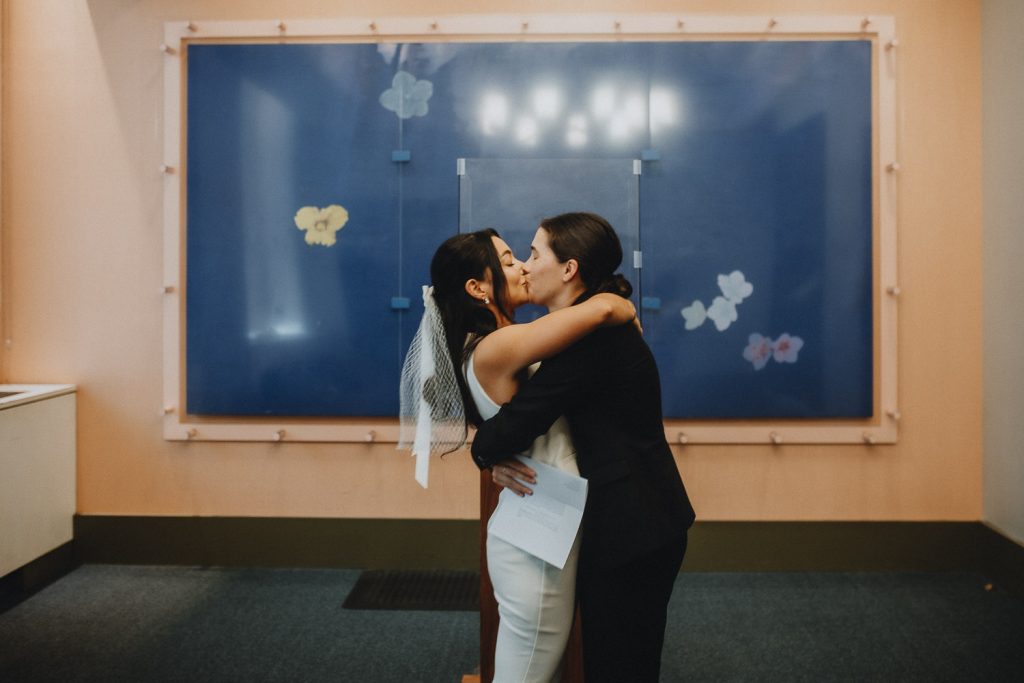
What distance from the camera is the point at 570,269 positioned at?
1.39m

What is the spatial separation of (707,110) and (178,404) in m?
2.78

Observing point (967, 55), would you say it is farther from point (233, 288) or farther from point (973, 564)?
point (233, 288)

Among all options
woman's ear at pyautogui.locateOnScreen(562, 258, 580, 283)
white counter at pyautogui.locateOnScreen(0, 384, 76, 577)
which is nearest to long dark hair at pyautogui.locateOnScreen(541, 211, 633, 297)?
woman's ear at pyautogui.locateOnScreen(562, 258, 580, 283)

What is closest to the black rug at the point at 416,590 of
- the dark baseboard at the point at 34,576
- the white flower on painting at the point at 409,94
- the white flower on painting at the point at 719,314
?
the dark baseboard at the point at 34,576

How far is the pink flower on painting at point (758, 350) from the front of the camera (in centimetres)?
305

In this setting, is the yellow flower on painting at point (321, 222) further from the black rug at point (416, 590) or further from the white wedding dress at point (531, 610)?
the white wedding dress at point (531, 610)

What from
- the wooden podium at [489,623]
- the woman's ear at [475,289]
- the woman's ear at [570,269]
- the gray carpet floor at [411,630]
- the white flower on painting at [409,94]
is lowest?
the gray carpet floor at [411,630]

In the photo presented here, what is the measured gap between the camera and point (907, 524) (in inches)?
121

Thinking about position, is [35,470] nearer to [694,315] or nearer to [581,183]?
[581,183]

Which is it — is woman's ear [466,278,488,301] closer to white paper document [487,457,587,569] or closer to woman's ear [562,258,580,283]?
woman's ear [562,258,580,283]

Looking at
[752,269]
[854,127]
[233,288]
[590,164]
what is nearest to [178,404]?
[233,288]

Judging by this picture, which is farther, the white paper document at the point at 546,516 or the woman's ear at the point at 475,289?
the woman's ear at the point at 475,289

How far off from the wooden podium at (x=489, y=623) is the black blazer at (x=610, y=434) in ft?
1.74

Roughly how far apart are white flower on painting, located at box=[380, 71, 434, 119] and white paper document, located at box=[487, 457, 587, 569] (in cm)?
216
